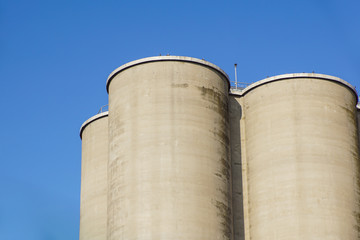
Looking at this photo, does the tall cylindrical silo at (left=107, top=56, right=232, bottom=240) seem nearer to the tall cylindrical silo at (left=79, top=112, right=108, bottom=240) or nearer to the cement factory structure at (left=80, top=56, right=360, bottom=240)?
the cement factory structure at (left=80, top=56, right=360, bottom=240)

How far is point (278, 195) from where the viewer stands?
44906 millimetres

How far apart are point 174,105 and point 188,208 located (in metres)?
5.80

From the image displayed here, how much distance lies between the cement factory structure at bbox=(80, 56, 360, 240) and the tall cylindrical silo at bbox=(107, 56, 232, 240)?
0.05m

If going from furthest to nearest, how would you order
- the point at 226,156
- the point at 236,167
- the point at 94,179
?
the point at 94,179 < the point at 236,167 < the point at 226,156

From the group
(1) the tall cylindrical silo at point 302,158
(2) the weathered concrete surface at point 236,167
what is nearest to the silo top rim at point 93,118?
(2) the weathered concrete surface at point 236,167

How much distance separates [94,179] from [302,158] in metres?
13.7

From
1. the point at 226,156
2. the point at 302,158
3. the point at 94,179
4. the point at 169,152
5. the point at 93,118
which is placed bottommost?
the point at 169,152

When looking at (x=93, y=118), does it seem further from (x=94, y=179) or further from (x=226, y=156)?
(x=226, y=156)

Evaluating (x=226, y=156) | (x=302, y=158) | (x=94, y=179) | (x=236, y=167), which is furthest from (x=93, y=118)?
(x=302, y=158)

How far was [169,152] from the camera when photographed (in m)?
43.5

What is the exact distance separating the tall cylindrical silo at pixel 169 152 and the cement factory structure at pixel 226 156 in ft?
0.18

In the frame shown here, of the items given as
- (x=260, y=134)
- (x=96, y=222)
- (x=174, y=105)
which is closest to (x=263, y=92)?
(x=260, y=134)

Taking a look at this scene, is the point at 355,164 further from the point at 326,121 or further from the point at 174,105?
the point at 174,105

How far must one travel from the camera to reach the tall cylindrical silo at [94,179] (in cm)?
5009
